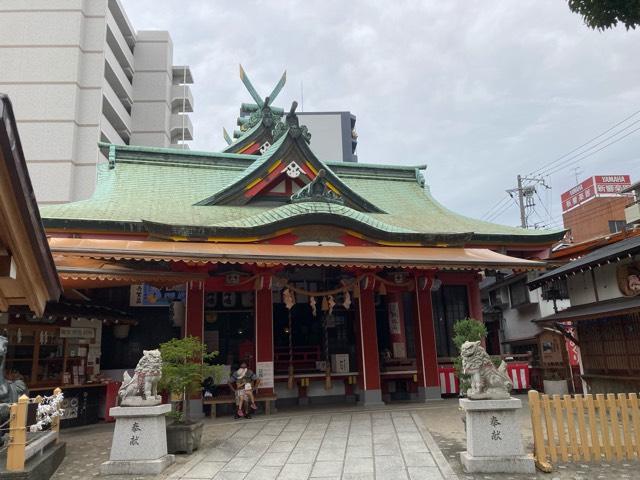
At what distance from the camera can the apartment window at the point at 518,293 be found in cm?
2536

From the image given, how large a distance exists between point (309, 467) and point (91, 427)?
7975 millimetres

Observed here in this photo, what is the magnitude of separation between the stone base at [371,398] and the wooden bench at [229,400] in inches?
111

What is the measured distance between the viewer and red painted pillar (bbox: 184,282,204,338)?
14180 millimetres

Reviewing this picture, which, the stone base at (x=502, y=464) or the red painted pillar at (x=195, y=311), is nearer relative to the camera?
the stone base at (x=502, y=464)

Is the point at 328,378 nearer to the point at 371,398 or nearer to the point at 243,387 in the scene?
the point at 371,398

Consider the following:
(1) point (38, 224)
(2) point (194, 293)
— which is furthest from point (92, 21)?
(1) point (38, 224)

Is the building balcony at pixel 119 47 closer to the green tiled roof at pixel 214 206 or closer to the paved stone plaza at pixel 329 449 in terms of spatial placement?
the green tiled roof at pixel 214 206

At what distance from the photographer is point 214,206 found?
17516 millimetres

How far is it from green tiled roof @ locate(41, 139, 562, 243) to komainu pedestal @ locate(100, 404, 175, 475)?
21.9ft

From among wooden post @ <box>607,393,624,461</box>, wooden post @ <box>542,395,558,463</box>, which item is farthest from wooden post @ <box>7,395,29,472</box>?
wooden post @ <box>607,393,624,461</box>

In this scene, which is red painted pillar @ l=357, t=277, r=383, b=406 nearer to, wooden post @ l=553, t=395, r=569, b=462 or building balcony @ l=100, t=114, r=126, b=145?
wooden post @ l=553, t=395, r=569, b=462

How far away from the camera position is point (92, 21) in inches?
1636

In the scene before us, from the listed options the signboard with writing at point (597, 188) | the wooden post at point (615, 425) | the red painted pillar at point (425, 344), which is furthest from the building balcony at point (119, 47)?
the wooden post at point (615, 425)

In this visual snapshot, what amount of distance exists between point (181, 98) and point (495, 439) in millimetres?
54340
